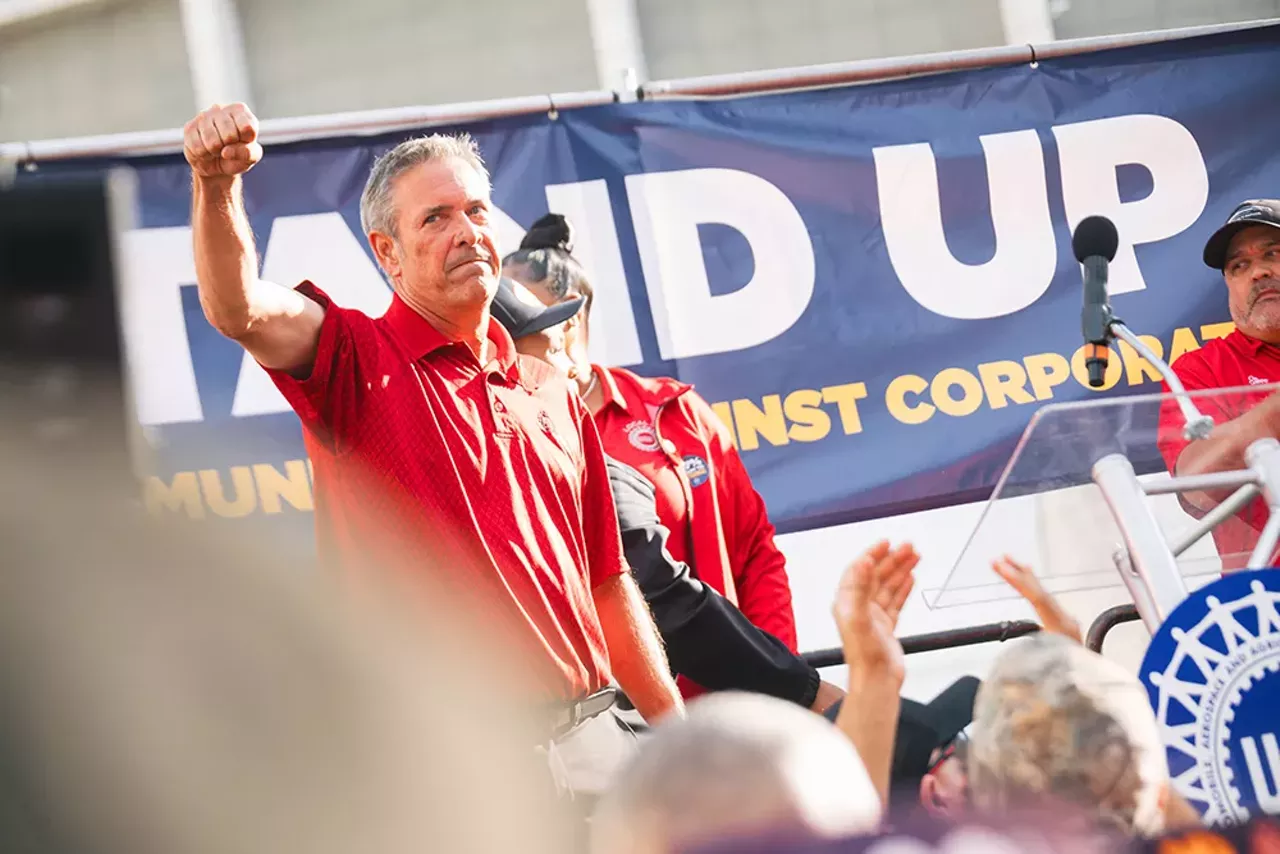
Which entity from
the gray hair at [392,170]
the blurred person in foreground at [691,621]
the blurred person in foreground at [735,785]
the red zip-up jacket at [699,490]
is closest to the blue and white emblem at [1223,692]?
the blurred person in foreground at [735,785]

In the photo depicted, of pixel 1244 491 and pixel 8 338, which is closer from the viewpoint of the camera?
pixel 8 338

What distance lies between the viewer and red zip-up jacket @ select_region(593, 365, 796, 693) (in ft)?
12.4

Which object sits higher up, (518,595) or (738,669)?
(518,595)

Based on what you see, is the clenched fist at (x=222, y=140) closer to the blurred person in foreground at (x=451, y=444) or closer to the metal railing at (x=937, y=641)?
the blurred person in foreground at (x=451, y=444)

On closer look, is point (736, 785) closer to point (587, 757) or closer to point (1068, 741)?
point (1068, 741)

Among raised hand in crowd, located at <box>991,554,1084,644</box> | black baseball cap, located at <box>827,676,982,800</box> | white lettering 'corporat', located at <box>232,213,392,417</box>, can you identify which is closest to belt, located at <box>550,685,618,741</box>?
black baseball cap, located at <box>827,676,982,800</box>

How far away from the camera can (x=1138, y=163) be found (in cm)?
493

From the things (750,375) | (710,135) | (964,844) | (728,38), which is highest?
(728,38)

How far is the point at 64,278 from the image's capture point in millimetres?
983

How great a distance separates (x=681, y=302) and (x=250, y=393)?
4.44 ft

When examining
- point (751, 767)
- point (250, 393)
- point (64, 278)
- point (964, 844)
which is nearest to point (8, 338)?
point (64, 278)

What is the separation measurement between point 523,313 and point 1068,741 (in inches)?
84.8

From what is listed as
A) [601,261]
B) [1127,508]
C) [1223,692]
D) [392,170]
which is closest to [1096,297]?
[1127,508]

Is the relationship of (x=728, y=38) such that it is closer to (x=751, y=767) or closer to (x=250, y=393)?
(x=250, y=393)
